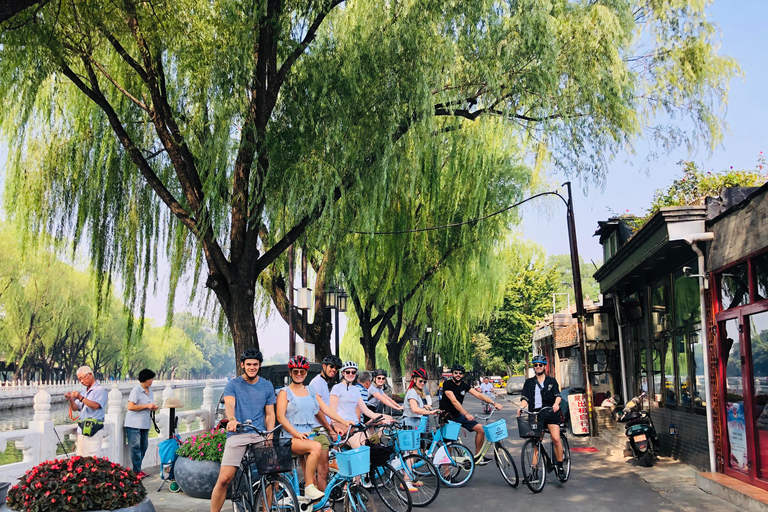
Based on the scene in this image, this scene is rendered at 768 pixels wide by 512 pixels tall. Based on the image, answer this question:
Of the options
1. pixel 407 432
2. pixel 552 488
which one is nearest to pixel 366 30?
pixel 407 432

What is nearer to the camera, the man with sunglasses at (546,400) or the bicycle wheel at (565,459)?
the man with sunglasses at (546,400)

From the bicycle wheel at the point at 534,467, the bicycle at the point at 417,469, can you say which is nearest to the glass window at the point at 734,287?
the bicycle wheel at the point at 534,467

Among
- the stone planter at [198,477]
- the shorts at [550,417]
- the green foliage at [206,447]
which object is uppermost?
the shorts at [550,417]

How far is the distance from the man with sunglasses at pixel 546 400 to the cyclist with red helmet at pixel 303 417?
3.15 metres

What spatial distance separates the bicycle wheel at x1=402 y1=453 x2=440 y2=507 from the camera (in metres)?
8.81

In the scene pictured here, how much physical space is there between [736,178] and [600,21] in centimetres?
531

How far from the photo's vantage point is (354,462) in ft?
23.7

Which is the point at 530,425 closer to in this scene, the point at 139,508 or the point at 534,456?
the point at 534,456

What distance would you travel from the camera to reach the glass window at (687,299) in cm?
1143

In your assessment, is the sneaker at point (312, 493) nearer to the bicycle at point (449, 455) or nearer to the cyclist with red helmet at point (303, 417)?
the cyclist with red helmet at point (303, 417)

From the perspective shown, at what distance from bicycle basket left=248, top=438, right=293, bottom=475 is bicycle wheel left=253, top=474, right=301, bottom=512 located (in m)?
0.24

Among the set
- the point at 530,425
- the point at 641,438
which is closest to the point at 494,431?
the point at 530,425

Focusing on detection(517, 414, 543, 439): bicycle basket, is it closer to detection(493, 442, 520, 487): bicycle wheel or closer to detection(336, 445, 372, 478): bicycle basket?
detection(493, 442, 520, 487): bicycle wheel

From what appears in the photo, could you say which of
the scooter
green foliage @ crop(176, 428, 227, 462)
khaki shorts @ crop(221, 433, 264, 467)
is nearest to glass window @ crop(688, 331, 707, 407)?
the scooter
